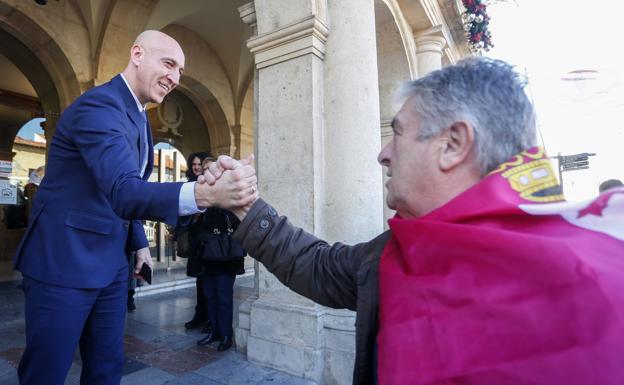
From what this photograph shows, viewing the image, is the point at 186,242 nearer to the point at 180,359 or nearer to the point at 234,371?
the point at 180,359

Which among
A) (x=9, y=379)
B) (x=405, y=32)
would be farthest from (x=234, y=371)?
(x=405, y=32)

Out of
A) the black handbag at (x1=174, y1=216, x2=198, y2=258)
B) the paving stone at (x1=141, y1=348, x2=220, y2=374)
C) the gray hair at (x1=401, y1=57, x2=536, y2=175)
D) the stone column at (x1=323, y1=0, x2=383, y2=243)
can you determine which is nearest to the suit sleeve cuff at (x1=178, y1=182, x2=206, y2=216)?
the gray hair at (x1=401, y1=57, x2=536, y2=175)

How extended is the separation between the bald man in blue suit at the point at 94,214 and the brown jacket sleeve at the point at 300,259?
0.12 metres

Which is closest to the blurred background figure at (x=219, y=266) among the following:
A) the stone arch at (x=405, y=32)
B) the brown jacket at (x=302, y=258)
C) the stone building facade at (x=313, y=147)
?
the stone building facade at (x=313, y=147)

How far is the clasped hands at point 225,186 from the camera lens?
1343mm

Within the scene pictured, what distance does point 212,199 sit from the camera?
4.45 feet

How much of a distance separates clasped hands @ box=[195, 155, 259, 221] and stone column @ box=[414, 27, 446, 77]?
231 inches

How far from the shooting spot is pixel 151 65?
6.07 ft

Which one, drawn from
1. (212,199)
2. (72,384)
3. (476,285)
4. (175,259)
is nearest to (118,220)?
(212,199)

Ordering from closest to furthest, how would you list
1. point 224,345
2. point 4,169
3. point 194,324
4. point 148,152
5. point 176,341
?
point 148,152 < point 224,345 < point 176,341 < point 194,324 < point 4,169

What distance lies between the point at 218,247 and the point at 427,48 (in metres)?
5.07

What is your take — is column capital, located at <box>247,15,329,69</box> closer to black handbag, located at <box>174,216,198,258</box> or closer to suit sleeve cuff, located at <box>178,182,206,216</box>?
black handbag, located at <box>174,216,198,258</box>

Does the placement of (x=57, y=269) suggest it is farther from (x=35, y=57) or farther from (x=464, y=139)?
(x=35, y=57)

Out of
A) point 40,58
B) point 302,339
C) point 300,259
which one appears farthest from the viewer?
point 40,58
